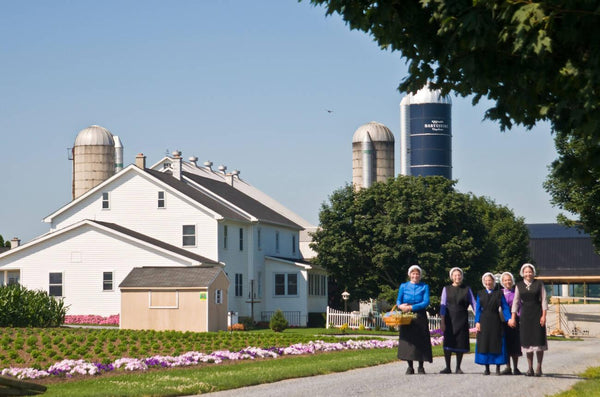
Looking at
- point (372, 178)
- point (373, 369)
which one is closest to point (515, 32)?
point (373, 369)

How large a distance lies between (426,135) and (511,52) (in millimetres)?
97052

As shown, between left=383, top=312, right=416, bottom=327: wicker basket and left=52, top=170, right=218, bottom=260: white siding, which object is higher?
left=52, top=170, right=218, bottom=260: white siding

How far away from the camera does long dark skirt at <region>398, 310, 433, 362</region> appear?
721 inches

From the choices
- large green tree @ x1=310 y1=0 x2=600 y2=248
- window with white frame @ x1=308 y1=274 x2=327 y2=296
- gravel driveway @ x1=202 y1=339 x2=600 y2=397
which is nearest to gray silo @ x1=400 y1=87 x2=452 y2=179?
window with white frame @ x1=308 y1=274 x2=327 y2=296

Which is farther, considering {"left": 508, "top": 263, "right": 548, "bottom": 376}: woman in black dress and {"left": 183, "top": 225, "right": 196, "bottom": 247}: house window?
{"left": 183, "top": 225, "right": 196, "bottom": 247}: house window

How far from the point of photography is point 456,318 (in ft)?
62.2

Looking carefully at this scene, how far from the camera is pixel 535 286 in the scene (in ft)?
62.2

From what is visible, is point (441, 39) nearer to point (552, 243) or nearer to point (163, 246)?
point (163, 246)

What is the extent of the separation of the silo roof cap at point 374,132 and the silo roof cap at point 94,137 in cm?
2140

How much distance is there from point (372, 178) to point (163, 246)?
36458 mm

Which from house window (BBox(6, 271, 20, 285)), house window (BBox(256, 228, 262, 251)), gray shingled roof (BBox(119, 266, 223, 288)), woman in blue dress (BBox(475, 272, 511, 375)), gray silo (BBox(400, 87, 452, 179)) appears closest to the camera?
woman in blue dress (BBox(475, 272, 511, 375))

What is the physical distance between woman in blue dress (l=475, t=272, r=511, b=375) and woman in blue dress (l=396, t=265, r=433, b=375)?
38.6 inches

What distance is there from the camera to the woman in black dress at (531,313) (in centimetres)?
1852

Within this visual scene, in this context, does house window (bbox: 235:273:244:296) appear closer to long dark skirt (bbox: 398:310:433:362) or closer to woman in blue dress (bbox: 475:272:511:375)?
woman in blue dress (bbox: 475:272:511:375)
